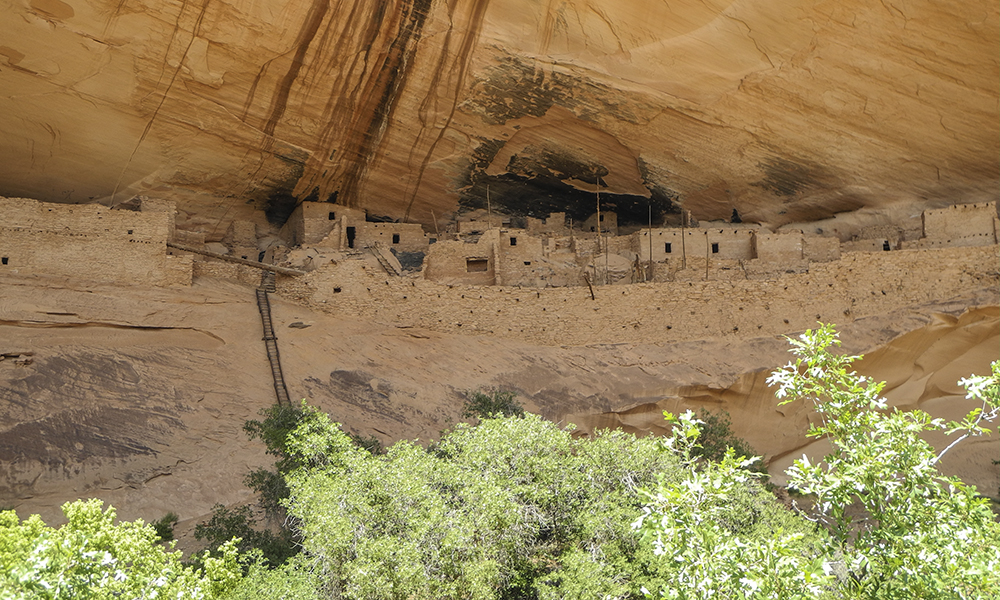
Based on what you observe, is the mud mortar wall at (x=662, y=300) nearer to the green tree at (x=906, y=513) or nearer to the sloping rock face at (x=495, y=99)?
the sloping rock face at (x=495, y=99)

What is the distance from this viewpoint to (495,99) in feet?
50.7

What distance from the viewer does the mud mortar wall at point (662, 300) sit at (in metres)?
14.9

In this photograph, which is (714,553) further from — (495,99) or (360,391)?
(495,99)

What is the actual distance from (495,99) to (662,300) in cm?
514

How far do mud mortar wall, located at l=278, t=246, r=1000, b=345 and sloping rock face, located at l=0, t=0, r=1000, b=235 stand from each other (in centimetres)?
243

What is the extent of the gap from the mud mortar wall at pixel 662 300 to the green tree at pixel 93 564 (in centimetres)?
908

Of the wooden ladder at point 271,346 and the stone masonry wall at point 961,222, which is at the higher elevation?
the stone masonry wall at point 961,222

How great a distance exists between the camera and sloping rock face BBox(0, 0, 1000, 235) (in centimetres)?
1345

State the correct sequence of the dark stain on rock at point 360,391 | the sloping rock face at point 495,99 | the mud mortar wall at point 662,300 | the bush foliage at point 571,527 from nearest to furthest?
the bush foliage at point 571,527, the dark stain on rock at point 360,391, the sloping rock face at point 495,99, the mud mortar wall at point 662,300

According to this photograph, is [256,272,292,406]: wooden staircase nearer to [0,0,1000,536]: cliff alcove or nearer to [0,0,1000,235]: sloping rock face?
[0,0,1000,536]: cliff alcove

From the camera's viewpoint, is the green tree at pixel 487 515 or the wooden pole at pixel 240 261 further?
the wooden pole at pixel 240 261

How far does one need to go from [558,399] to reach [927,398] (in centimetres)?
778

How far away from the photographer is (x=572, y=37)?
46.3 ft

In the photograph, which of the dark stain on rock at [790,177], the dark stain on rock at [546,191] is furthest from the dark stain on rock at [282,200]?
the dark stain on rock at [790,177]
